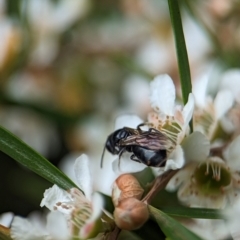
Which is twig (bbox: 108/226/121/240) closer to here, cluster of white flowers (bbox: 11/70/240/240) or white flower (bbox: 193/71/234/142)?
cluster of white flowers (bbox: 11/70/240/240)

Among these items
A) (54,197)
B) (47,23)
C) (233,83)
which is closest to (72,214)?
(54,197)

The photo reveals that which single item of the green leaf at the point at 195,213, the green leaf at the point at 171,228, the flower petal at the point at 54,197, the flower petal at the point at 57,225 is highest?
the flower petal at the point at 57,225

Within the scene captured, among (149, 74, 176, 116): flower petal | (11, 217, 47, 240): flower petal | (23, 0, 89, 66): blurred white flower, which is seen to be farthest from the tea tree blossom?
(23, 0, 89, 66): blurred white flower

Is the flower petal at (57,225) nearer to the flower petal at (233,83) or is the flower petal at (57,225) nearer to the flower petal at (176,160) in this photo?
the flower petal at (176,160)

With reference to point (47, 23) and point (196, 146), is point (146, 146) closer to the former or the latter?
point (196, 146)

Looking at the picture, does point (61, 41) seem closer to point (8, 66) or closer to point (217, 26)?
point (8, 66)

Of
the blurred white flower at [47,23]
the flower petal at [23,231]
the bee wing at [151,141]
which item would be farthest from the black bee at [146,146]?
the blurred white flower at [47,23]

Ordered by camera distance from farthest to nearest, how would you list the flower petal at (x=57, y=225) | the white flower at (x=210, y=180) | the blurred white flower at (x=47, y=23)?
the blurred white flower at (x=47, y=23)
the white flower at (x=210, y=180)
the flower petal at (x=57, y=225)
